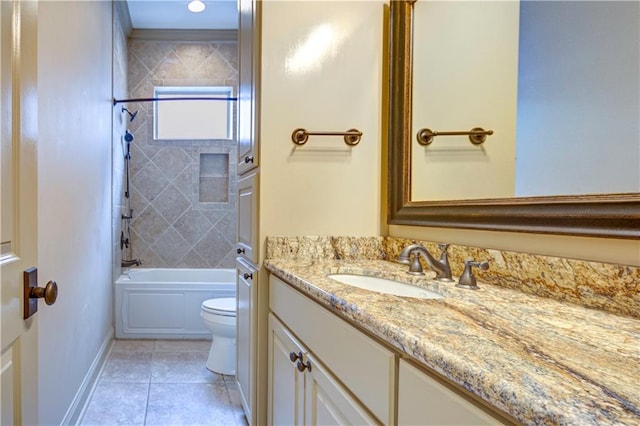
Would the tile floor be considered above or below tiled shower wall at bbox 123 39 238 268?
below

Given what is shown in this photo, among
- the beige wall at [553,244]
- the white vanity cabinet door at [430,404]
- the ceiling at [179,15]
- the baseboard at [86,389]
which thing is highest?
the ceiling at [179,15]

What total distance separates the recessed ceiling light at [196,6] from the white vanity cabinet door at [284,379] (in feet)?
10.1

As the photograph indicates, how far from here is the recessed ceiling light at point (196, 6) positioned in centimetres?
330

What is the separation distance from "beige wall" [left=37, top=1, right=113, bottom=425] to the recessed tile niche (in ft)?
3.68

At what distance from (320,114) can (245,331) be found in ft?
3.53

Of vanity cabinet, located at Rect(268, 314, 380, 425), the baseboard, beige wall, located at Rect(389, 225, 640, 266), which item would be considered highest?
beige wall, located at Rect(389, 225, 640, 266)

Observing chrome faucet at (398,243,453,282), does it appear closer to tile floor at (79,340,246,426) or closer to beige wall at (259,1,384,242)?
beige wall at (259,1,384,242)

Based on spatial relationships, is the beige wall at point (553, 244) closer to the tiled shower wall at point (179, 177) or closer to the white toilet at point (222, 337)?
the white toilet at point (222, 337)

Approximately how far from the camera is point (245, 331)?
1766mm

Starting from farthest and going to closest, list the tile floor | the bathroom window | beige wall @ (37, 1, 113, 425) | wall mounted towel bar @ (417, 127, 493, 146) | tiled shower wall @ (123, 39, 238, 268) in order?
the bathroom window → tiled shower wall @ (123, 39, 238, 268) → the tile floor → beige wall @ (37, 1, 113, 425) → wall mounted towel bar @ (417, 127, 493, 146)

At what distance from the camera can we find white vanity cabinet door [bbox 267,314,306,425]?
1111 millimetres

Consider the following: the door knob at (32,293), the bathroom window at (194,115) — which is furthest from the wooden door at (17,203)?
the bathroom window at (194,115)

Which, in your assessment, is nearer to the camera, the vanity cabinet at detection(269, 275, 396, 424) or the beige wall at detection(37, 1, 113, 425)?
the vanity cabinet at detection(269, 275, 396, 424)

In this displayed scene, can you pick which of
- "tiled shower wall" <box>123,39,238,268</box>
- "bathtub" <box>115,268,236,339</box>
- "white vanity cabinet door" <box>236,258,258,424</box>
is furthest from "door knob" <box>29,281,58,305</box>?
"tiled shower wall" <box>123,39,238,268</box>
